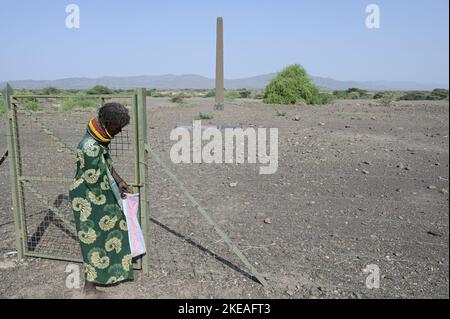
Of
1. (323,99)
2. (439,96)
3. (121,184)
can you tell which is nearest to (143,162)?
(121,184)

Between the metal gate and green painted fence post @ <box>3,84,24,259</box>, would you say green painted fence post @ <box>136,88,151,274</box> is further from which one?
green painted fence post @ <box>3,84,24,259</box>

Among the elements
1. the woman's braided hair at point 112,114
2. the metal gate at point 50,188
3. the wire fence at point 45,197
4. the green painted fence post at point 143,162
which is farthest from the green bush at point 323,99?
the woman's braided hair at point 112,114

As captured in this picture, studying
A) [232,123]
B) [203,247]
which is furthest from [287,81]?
[203,247]

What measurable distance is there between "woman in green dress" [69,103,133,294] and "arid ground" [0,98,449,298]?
0.22 m

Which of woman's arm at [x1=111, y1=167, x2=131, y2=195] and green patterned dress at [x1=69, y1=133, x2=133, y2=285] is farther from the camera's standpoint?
woman's arm at [x1=111, y1=167, x2=131, y2=195]

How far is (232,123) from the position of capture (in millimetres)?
14133

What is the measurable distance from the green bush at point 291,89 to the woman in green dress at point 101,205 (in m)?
23.1

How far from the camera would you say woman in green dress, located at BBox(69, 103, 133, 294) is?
125 inches

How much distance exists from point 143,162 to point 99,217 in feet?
1.91

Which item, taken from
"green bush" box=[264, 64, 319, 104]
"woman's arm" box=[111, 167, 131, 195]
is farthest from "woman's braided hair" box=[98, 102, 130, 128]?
"green bush" box=[264, 64, 319, 104]

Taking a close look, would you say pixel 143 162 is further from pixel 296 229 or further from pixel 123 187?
pixel 296 229

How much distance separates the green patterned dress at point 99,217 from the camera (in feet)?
10.5
